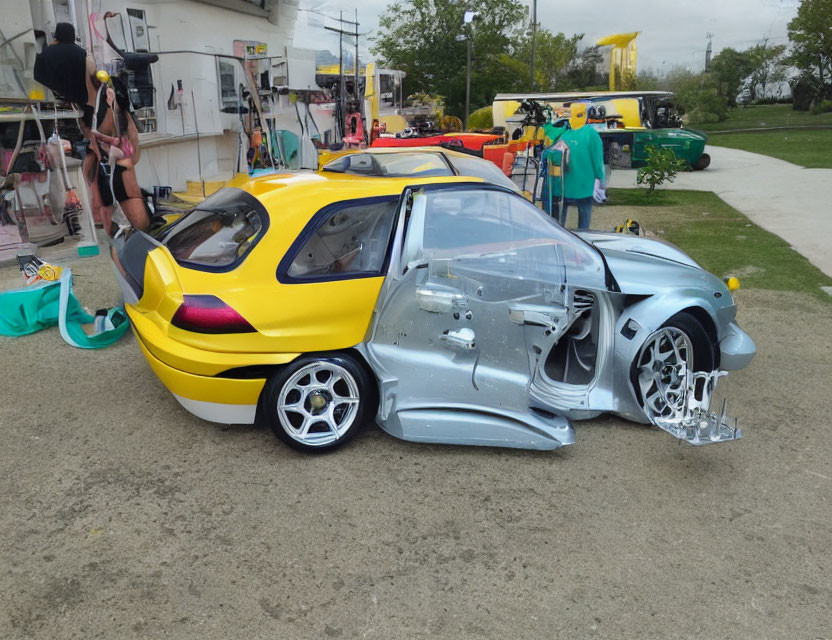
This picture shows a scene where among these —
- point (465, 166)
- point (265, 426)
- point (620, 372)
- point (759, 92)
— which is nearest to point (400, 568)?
point (265, 426)

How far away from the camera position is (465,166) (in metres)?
4.89

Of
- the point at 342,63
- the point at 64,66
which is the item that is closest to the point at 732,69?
the point at 342,63

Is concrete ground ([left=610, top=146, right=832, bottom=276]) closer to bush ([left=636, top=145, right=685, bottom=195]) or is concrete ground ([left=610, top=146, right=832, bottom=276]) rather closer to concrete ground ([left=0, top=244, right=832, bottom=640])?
bush ([left=636, top=145, right=685, bottom=195])

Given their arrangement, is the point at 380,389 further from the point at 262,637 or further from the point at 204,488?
the point at 262,637

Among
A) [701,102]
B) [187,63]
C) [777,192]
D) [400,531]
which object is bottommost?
[400,531]

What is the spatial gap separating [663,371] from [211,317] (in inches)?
105

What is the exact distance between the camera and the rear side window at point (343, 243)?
148 inches

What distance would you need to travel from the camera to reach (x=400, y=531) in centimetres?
324

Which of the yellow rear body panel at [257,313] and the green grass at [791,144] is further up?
the yellow rear body panel at [257,313]

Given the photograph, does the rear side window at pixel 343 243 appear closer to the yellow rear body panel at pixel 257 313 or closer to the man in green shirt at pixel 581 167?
the yellow rear body panel at pixel 257 313

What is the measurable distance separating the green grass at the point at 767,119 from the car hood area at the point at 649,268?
33978mm

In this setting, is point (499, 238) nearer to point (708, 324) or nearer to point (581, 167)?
Result: point (708, 324)

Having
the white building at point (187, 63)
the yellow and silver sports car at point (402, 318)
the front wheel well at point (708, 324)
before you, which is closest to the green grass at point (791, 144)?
the white building at point (187, 63)

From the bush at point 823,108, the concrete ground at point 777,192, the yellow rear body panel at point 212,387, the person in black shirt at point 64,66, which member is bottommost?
the concrete ground at point 777,192
